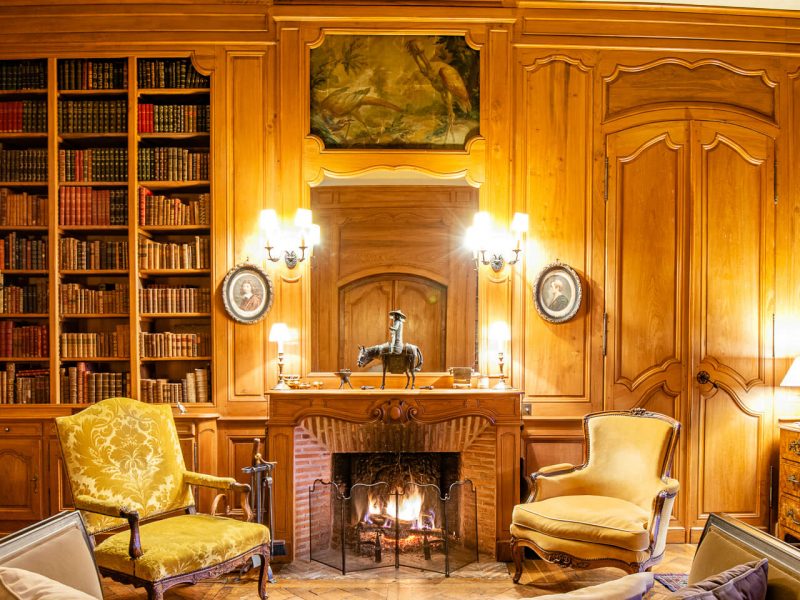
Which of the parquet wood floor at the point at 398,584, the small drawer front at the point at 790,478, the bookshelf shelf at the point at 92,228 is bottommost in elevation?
the parquet wood floor at the point at 398,584

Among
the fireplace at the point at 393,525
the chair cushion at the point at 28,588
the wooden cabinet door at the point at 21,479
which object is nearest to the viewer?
the chair cushion at the point at 28,588

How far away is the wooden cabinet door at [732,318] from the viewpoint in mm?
4027

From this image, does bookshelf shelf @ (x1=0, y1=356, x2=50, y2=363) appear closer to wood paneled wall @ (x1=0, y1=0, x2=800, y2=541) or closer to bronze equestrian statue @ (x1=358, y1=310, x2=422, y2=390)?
wood paneled wall @ (x1=0, y1=0, x2=800, y2=541)

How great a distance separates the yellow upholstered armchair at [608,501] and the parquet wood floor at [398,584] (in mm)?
183

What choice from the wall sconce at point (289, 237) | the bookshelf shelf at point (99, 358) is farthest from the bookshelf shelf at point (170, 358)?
the wall sconce at point (289, 237)

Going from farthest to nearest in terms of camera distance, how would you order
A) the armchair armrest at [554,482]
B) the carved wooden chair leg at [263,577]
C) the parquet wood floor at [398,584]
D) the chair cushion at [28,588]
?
the armchair armrest at [554,482] → the parquet wood floor at [398,584] → the carved wooden chair leg at [263,577] → the chair cushion at [28,588]

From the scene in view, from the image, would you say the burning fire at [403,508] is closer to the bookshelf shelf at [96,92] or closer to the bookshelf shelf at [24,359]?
the bookshelf shelf at [24,359]

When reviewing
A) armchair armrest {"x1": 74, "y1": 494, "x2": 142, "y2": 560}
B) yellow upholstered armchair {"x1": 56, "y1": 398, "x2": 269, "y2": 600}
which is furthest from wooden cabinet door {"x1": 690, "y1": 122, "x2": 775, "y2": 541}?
armchair armrest {"x1": 74, "y1": 494, "x2": 142, "y2": 560}

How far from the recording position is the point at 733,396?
4.04 m

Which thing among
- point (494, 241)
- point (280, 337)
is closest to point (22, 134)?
point (280, 337)

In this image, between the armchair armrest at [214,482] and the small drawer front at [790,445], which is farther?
the small drawer front at [790,445]

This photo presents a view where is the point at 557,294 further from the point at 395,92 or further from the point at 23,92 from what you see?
the point at 23,92

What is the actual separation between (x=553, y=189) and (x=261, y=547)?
115 inches

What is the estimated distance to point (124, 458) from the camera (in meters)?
3.00
